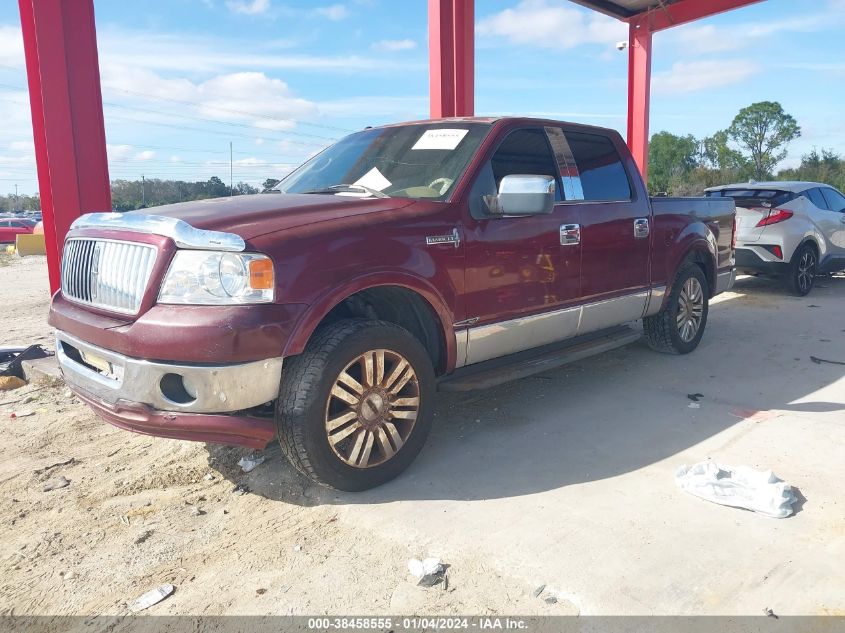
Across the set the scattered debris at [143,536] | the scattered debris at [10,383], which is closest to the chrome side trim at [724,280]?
the scattered debris at [143,536]

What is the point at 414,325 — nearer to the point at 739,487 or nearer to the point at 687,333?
the point at 739,487

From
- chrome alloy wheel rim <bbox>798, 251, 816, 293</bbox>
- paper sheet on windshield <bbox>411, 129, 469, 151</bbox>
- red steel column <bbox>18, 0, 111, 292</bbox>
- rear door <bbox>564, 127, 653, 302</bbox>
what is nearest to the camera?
paper sheet on windshield <bbox>411, 129, 469, 151</bbox>

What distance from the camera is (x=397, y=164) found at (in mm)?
4242

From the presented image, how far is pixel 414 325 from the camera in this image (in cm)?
388

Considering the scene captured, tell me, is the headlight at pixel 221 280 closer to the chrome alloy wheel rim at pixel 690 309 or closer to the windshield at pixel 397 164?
the windshield at pixel 397 164

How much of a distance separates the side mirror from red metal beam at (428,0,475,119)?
467cm

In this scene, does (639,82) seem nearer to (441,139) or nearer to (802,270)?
(802,270)

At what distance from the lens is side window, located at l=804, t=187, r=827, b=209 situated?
1007cm

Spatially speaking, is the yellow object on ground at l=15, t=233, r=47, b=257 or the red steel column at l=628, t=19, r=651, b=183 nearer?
the red steel column at l=628, t=19, r=651, b=183

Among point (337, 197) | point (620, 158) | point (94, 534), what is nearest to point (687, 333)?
point (620, 158)

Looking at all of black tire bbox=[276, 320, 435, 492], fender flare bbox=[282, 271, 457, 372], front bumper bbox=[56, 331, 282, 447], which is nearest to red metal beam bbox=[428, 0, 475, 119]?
fender flare bbox=[282, 271, 457, 372]

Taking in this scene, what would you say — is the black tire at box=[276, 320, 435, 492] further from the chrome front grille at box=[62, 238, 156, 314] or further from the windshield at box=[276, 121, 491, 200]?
the windshield at box=[276, 121, 491, 200]

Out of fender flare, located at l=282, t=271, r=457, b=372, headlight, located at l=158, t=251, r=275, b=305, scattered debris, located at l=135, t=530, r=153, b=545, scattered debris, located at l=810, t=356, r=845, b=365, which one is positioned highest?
headlight, located at l=158, t=251, r=275, b=305

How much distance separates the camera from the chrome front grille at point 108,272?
3131 mm
